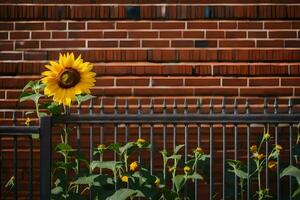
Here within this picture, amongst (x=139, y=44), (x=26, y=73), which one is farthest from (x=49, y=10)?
(x=139, y=44)

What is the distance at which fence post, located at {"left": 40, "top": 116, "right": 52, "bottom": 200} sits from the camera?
3.07 meters

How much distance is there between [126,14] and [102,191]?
73.4 inches

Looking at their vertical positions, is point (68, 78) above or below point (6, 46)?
below

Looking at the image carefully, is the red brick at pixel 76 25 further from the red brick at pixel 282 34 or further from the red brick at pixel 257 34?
the red brick at pixel 282 34

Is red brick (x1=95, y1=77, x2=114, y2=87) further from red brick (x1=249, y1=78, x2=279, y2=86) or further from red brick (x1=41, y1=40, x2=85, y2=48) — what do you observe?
red brick (x1=249, y1=78, x2=279, y2=86)

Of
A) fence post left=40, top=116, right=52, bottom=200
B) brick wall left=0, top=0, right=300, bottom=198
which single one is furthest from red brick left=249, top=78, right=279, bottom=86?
fence post left=40, top=116, right=52, bottom=200

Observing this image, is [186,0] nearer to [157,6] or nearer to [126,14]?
[157,6]

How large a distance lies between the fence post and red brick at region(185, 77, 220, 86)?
1.65m

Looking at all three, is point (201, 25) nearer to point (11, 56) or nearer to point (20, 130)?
point (11, 56)

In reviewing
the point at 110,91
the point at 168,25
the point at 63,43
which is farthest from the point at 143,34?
the point at 63,43

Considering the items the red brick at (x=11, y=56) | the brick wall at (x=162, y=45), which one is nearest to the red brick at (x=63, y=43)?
the brick wall at (x=162, y=45)

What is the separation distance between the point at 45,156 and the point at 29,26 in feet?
5.78

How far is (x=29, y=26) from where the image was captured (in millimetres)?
4426

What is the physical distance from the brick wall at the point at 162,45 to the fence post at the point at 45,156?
4.33ft
